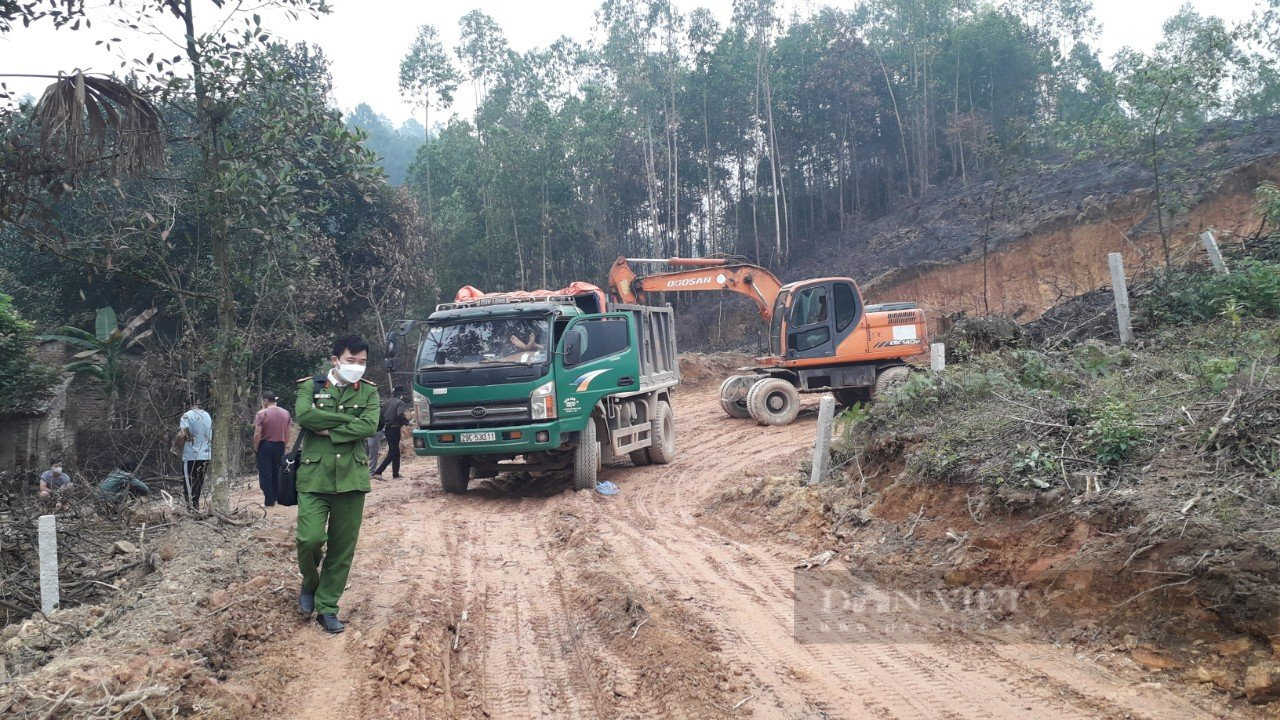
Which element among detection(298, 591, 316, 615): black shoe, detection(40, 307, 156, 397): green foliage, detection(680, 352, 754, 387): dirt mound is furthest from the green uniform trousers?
detection(680, 352, 754, 387): dirt mound

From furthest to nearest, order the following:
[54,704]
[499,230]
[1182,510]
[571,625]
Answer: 1. [499,230]
2. [571,625]
3. [1182,510]
4. [54,704]

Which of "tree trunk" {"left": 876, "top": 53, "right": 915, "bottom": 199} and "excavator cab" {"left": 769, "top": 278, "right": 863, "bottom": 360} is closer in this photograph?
"excavator cab" {"left": 769, "top": 278, "right": 863, "bottom": 360}

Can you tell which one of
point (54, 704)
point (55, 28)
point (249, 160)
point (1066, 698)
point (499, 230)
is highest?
point (499, 230)

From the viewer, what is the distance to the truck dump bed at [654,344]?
39.4ft

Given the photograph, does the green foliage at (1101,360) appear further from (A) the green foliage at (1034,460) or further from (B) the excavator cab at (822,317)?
(B) the excavator cab at (822,317)

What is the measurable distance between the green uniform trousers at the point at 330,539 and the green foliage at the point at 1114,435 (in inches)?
193

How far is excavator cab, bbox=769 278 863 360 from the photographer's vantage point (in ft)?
49.3

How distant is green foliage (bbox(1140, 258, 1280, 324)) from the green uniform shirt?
8.81 meters

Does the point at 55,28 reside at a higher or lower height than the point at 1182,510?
higher

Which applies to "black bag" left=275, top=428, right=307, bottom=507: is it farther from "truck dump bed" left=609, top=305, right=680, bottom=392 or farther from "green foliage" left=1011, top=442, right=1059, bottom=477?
"truck dump bed" left=609, top=305, right=680, bottom=392

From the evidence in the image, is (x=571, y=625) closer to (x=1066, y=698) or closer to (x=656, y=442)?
(x=1066, y=698)

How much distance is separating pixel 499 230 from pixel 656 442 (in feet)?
73.8

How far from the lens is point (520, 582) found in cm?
648

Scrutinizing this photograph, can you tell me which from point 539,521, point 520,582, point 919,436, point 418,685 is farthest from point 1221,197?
point 418,685
